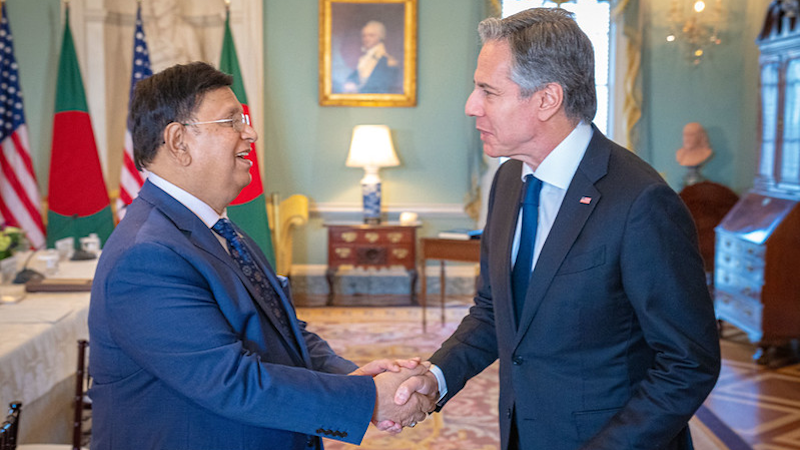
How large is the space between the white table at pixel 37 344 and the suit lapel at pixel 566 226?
2048 millimetres

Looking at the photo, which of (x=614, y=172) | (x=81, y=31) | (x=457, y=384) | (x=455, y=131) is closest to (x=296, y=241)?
(x=455, y=131)

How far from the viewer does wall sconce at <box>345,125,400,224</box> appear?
6859 mm

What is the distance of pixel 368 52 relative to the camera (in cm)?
733

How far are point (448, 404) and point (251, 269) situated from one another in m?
3.03

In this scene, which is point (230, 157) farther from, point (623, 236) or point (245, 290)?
point (623, 236)

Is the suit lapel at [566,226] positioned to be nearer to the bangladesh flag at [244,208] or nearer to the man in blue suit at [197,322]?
the man in blue suit at [197,322]

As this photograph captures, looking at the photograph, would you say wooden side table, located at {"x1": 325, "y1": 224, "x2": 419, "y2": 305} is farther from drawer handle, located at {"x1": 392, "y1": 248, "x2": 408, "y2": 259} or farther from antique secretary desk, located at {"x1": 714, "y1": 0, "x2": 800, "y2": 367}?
antique secretary desk, located at {"x1": 714, "y1": 0, "x2": 800, "y2": 367}

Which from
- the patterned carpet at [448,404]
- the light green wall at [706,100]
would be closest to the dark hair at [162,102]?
the patterned carpet at [448,404]

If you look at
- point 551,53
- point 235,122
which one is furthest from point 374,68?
point 551,53

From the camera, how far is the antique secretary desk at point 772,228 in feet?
17.3

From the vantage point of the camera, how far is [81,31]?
22.2 ft

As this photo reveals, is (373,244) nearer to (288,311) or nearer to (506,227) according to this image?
(288,311)

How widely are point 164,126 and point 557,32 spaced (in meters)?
0.88

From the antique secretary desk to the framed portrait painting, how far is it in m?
3.14
